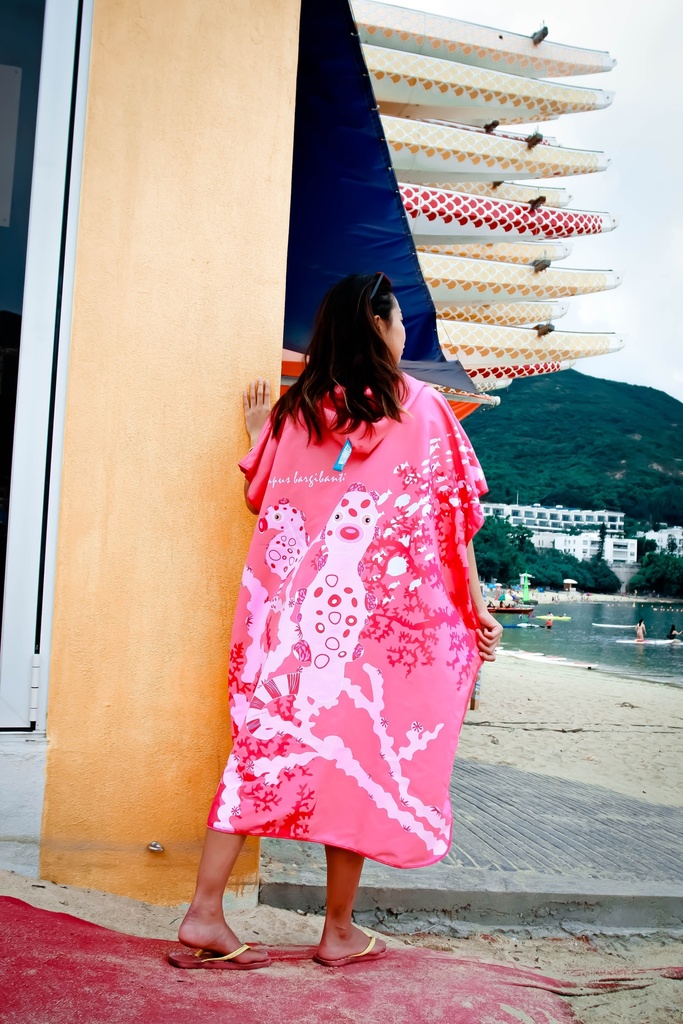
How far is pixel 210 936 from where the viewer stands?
5.45 feet

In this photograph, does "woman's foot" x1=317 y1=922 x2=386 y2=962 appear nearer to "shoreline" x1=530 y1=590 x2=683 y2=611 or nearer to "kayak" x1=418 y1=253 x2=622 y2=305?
"kayak" x1=418 y1=253 x2=622 y2=305

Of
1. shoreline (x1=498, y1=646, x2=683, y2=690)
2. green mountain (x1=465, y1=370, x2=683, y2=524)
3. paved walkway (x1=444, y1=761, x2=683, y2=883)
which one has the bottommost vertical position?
shoreline (x1=498, y1=646, x2=683, y2=690)

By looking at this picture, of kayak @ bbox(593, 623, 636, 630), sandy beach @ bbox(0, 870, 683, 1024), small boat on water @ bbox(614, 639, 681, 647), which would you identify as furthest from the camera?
kayak @ bbox(593, 623, 636, 630)

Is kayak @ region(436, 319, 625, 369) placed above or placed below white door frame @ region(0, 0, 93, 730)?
above

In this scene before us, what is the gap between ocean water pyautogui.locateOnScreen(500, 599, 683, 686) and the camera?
83.7 ft

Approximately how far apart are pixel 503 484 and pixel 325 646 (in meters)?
114

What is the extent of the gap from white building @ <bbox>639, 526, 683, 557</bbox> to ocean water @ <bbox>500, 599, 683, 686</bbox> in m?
39.8

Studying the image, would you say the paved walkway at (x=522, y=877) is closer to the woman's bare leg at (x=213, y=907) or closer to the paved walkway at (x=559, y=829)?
the paved walkway at (x=559, y=829)

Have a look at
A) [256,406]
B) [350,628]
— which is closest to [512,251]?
[256,406]

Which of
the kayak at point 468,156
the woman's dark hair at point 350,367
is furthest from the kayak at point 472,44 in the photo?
the woman's dark hair at point 350,367

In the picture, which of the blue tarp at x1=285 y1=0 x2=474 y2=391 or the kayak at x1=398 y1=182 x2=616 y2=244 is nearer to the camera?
the blue tarp at x1=285 y1=0 x2=474 y2=391

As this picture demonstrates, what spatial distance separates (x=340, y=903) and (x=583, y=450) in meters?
124

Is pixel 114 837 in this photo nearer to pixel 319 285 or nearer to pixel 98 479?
pixel 98 479

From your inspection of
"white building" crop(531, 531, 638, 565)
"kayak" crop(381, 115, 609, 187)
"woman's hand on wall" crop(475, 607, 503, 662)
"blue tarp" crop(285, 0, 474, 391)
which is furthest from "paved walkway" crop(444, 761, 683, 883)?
"white building" crop(531, 531, 638, 565)
